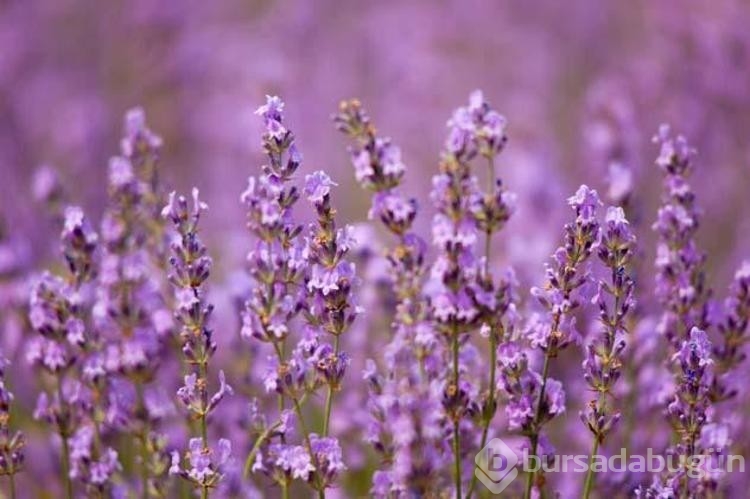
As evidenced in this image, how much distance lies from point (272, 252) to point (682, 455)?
22.9 inches

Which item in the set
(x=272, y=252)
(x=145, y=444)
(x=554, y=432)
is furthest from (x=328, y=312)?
(x=554, y=432)

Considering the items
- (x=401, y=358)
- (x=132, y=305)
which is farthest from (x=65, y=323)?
(x=401, y=358)

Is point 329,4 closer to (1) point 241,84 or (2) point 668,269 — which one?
(1) point 241,84

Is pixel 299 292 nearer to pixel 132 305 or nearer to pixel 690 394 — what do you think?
pixel 132 305

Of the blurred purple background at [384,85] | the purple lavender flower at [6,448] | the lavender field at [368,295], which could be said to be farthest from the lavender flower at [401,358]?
the blurred purple background at [384,85]

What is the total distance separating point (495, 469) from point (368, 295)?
67 cm

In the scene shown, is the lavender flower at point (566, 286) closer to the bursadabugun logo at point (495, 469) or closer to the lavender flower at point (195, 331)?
the bursadabugun logo at point (495, 469)

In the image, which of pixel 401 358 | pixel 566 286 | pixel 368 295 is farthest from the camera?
pixel 368 295

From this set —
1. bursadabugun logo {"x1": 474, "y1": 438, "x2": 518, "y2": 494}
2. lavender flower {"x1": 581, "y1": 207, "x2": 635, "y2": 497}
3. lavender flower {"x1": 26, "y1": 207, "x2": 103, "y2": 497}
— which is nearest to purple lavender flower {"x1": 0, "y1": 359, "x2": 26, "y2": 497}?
lavender flower {"x1": 26, "y1": 207, "x2": 103, "y2": 497}

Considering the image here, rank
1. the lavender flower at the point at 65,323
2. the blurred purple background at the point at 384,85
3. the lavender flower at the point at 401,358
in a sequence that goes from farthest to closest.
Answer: the blurred purple background at the point at 384,85, the lavender flower at the point at 65,323, the lavender flower at the point at 401,358

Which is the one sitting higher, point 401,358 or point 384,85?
point 384,85

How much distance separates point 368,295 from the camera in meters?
2.46

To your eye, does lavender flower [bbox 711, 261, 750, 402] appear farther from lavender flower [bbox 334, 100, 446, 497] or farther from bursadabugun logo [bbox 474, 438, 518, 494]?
lavender flower [bbox 334, 100, 446, 497]

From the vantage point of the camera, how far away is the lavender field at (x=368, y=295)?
157 cm
